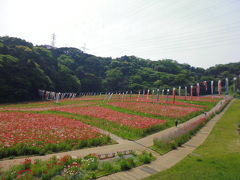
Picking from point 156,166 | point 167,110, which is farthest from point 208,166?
point 167,110

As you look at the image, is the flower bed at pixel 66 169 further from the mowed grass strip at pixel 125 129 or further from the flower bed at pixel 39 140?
the mowed grass strip at pixel 125 129

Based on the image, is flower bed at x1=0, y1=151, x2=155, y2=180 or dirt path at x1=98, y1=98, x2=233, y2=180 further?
dirt path at x1=98, y1=98, x2=233, y2=180

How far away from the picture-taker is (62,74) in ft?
199

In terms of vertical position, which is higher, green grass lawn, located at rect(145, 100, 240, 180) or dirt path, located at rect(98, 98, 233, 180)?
green grass lawn, located at rect(145, 100, 240, 180)

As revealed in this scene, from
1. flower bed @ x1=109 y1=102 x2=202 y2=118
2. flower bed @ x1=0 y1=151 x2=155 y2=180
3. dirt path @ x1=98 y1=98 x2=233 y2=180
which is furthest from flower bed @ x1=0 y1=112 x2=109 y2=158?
flower bed @ x1=109 y1=102 x2=202 y2=118

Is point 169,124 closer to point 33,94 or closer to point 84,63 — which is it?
point 33,94

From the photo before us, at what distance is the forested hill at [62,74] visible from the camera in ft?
129

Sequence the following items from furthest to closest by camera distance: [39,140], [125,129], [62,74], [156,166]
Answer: [62,74], [125,129], [39,140], [156,166]

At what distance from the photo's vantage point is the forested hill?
3940cm

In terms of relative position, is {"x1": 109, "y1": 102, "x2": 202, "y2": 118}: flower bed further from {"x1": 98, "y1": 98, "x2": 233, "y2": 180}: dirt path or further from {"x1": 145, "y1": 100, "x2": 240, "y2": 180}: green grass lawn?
{"x1": 145, "y1": 100, "x2": 240, "y2": 180}: green grass lawn

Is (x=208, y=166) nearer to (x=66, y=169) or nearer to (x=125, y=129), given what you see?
(x=66, y=169)

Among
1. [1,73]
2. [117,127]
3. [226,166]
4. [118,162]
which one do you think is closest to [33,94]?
[1,73]

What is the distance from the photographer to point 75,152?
10.0 metres

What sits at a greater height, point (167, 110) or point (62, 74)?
point (62, 74)
